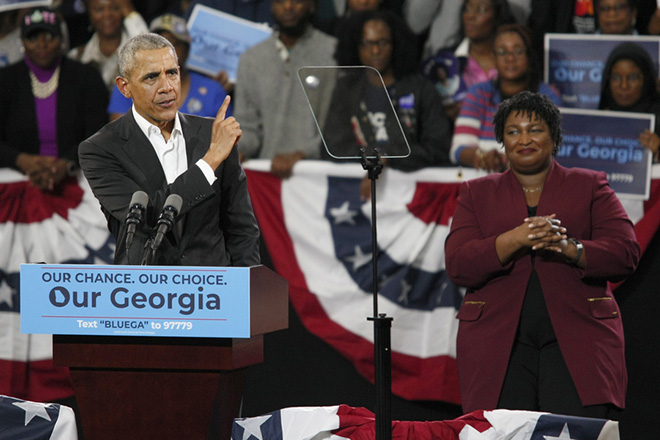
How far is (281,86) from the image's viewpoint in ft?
17.4

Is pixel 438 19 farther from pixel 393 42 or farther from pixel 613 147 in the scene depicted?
pixel 613 147

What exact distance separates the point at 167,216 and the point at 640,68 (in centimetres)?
312

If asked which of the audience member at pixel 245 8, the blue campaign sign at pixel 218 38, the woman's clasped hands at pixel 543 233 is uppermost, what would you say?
the audience member at pixel 245 8

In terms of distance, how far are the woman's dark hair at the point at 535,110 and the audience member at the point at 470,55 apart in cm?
172

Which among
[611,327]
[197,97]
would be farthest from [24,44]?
[611,327]

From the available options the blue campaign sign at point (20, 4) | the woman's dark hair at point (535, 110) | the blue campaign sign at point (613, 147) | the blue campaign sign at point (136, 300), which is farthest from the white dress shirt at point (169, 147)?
the blue campaign sign at point (20, 4)

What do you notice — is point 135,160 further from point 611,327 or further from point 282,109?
point 282,109

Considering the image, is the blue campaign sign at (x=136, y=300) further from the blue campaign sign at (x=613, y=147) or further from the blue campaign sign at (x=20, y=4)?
the blue campaign sign at (x=20, y=4)

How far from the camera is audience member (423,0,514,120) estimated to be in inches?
208

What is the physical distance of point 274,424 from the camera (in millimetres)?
2836

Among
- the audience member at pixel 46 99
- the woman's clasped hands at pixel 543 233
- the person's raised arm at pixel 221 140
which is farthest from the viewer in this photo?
the audience member at pixel 46 99

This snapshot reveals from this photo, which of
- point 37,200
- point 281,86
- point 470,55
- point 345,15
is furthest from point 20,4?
point 470,55

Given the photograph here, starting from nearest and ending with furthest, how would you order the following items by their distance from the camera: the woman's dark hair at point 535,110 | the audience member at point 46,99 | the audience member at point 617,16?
1. the woman's dark hair at point 535,110
2. the audience member at point 617,16
3. the audience member at point 46,99

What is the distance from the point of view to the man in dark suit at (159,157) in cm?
278
